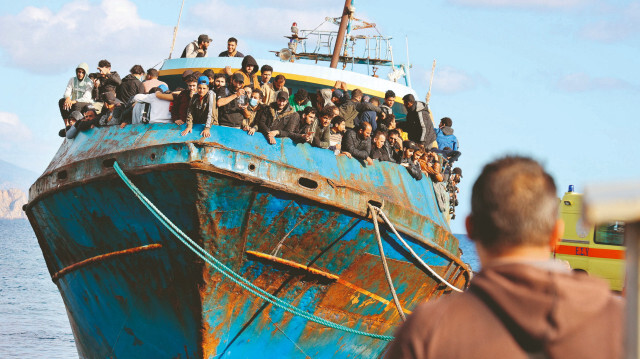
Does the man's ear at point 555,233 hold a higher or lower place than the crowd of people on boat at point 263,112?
lower

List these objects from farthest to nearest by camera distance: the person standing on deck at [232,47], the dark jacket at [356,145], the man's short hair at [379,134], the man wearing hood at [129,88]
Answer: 1. the person standing on deck at [232,47]
2. the man wearing hood at [129,88]
3. the man's short hair at [379,134]
4. the dark jacket at [356,145]

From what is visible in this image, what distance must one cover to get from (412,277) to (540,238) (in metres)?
7.48

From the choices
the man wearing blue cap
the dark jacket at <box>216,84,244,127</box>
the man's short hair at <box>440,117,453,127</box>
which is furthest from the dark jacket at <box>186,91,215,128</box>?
the man's short hair at <box>440,117,453,127</box>

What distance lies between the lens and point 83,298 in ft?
31.9

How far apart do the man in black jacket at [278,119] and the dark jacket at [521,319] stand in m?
6.43

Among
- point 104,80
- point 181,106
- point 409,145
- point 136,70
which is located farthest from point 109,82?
point 409,145

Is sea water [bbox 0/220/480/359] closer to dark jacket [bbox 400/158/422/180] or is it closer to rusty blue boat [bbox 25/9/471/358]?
rusty blue boat [bbox 25/9/471/358]

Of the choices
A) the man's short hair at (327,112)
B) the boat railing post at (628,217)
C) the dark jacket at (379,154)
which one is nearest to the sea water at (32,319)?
the dark jacket at (379,154)

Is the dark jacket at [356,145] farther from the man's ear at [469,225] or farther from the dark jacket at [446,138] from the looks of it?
the man's ear at [469,225]

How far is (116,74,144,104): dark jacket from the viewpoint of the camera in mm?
10391

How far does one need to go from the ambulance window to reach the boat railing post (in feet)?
49.3

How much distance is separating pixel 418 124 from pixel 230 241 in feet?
13.7

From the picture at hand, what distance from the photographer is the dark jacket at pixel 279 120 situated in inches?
333

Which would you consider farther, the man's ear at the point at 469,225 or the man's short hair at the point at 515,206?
the man's ear at the point at 469,225
